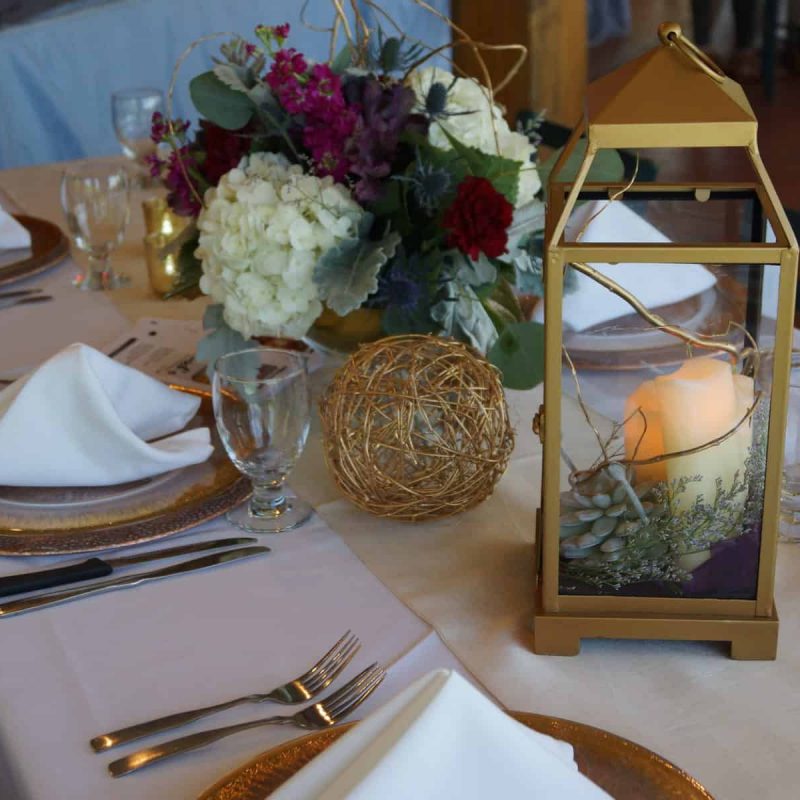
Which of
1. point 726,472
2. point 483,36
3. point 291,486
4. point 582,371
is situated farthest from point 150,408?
point 483,36

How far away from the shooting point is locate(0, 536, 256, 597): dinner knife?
0.86 metres

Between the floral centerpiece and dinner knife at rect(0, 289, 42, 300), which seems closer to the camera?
the floral centerpiece

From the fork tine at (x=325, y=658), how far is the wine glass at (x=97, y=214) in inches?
35.1

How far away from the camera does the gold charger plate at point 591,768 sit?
0.61 metres

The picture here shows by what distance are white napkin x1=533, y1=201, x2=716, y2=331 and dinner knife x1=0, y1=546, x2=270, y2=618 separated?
32 centimetres

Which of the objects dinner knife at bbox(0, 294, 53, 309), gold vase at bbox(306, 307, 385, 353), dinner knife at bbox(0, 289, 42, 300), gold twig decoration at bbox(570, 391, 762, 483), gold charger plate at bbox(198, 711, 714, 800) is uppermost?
gold twig decoration at bbox(570, 391, 762, 483)

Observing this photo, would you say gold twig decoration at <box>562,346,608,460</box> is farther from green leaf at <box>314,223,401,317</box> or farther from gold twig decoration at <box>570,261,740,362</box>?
green leaf at <box>314,223,401,317</box>

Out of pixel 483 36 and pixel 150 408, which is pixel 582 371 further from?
pixel 483 36

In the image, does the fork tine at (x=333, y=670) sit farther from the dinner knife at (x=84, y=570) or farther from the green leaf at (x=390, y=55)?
the green leaf at (x=390, y=55)

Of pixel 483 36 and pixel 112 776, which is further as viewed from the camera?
pixel 483 36

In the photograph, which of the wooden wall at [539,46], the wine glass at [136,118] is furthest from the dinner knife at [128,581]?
the wooden wall at [539,46]

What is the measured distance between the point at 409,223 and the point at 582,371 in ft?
1.02

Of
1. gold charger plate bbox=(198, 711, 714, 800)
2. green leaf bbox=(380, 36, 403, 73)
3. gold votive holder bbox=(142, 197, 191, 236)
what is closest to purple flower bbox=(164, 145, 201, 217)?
green leaf bbox=(380, 36, 403, 73)

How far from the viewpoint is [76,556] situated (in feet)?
2.98
